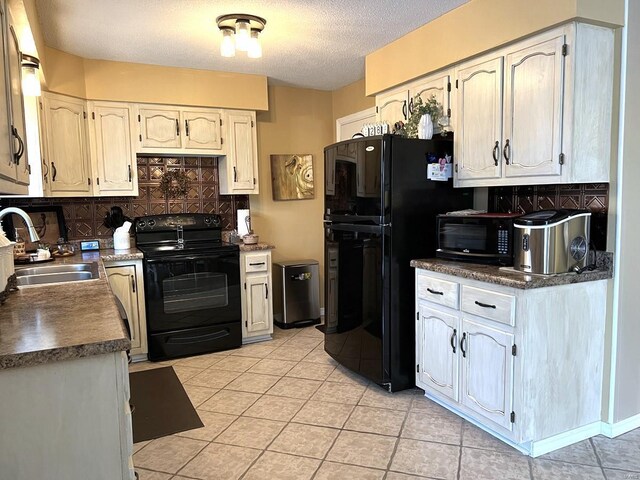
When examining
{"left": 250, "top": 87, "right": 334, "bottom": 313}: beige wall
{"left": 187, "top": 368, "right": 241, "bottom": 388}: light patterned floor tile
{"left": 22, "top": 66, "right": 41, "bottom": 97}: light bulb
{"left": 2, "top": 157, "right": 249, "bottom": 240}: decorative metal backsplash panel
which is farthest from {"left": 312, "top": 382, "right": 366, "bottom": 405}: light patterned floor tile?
{"left": 22, "top": 66, "right": 41, "bottom": 97}: light bulb

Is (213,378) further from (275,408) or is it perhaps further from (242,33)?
(242,33)

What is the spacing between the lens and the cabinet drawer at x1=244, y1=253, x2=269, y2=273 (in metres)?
4.10

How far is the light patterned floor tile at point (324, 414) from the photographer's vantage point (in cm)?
269

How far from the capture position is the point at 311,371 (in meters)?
3.50

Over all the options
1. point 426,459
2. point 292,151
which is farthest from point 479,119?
point 292,151

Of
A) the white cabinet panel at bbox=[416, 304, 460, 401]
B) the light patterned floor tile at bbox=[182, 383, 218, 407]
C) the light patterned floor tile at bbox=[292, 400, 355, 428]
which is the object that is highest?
the white cabinet panel at bbox=[416, 304, 460, 401]

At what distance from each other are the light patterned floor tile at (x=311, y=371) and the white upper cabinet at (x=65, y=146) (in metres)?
2.23

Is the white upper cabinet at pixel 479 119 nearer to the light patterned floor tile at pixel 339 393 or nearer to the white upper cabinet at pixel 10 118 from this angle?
the light patterned floor tile at pixel 339 393

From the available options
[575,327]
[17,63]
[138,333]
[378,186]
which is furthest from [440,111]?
[138,333]

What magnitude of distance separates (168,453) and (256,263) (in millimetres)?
1982

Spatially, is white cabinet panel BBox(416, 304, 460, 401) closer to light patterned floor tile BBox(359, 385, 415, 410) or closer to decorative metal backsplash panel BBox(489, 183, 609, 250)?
light patterned floor tile BBox(359, 385, 415, 410)

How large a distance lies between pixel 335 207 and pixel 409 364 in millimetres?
1231

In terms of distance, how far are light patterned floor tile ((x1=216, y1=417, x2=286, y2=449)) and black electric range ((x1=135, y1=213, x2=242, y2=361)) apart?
4.19ft

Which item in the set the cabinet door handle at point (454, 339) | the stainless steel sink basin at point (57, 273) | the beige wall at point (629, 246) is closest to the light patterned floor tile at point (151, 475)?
the stainless steel sink basin at point (57, 273)
